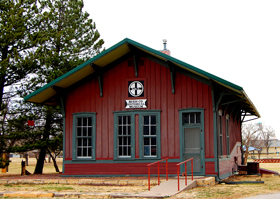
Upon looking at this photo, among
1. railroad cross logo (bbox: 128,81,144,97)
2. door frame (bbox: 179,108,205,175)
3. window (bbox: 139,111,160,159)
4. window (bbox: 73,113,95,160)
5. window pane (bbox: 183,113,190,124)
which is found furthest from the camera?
window (bbox: 73,113,95,160)

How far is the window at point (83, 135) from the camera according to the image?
16312 mm

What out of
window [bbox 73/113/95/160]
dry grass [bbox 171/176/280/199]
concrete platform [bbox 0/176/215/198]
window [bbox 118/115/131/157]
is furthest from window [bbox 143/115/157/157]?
dry grass [bbox 171/176/280/199]

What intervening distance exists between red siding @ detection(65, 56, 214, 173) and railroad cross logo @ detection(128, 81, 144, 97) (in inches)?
6.8

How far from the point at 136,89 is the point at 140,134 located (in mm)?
1855

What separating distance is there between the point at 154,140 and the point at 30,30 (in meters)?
11.0

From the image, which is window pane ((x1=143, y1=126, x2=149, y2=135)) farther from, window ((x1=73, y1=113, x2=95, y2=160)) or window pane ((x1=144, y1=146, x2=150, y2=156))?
window ((x1=73, y1=113, x2=95, y2=160))

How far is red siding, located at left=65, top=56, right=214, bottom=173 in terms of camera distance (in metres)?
15.2

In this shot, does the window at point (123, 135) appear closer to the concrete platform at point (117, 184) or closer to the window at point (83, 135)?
the window at point (83, 135)

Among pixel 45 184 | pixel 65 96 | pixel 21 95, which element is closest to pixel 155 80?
pixel 65 96

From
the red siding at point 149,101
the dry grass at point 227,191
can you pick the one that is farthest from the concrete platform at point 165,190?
the red siding at point 149,101

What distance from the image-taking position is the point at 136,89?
1598cm

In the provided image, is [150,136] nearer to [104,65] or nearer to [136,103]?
[136,103]

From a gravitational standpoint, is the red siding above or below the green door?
above

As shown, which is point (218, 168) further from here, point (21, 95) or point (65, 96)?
point (21, 95)
